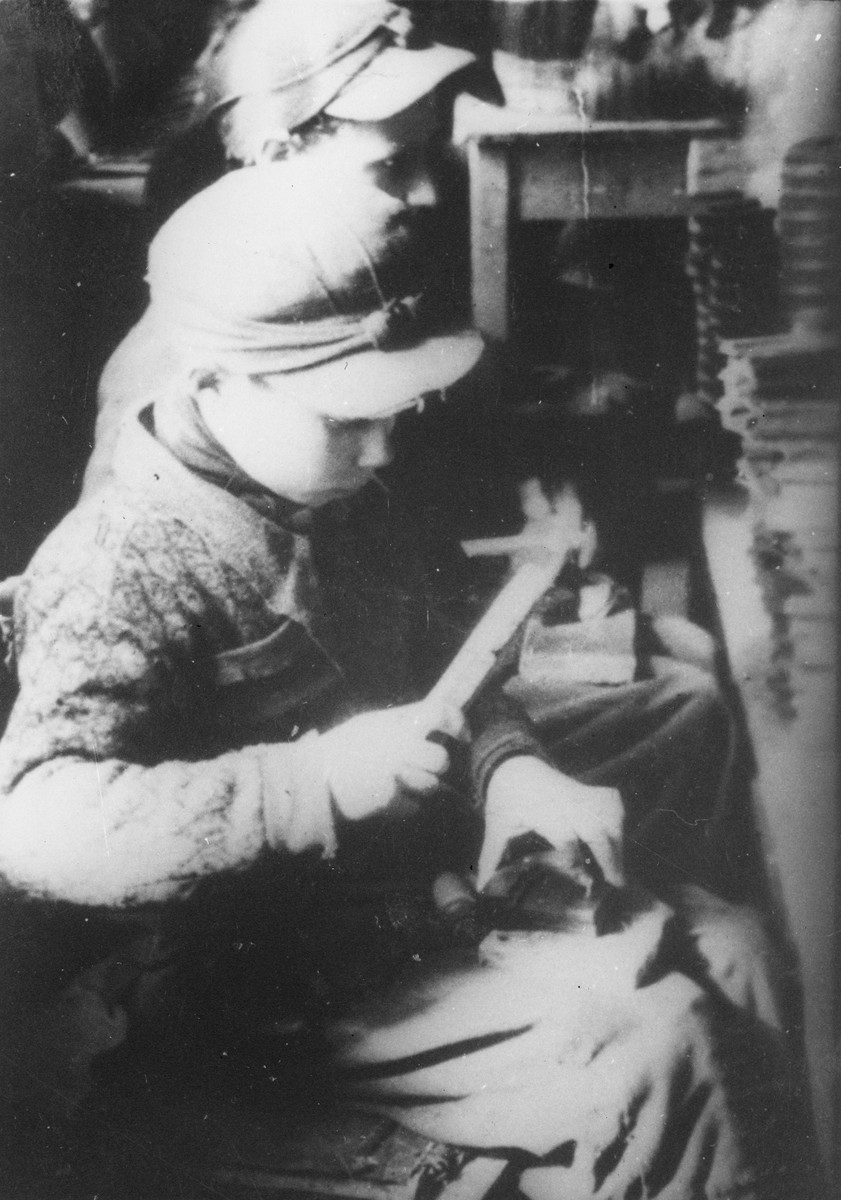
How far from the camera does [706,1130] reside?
189 centimetres


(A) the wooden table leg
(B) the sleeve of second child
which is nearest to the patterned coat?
(B) the sleeve of second child

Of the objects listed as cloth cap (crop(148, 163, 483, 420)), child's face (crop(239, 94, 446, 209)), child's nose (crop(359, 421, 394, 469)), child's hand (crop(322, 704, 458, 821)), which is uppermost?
child's face (crop(239, 94, 446, 209))

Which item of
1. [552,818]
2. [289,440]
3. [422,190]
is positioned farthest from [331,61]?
[552,818]

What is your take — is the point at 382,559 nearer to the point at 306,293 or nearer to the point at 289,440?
the point at 289,440

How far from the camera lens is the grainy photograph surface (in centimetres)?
184

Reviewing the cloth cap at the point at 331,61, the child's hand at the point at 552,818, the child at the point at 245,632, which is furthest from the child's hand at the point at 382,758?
the cloth cap at the point at 331,61

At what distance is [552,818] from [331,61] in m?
1.34

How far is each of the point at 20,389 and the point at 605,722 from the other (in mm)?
1181

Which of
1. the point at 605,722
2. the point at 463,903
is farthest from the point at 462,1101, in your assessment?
the point at 605,722

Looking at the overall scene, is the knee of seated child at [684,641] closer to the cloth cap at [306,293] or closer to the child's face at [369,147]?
the cloth cap at [306,293]

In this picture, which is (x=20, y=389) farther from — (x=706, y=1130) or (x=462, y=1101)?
(x=706, y=1130)

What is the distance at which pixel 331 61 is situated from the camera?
183 cm

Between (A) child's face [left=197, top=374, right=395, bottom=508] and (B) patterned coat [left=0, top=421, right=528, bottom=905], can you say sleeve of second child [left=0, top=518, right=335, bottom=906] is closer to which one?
(B) patterned coat [left=0, top=421, right=528, bottom=905]

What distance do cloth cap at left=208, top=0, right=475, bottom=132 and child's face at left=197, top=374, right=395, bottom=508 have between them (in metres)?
0.46
